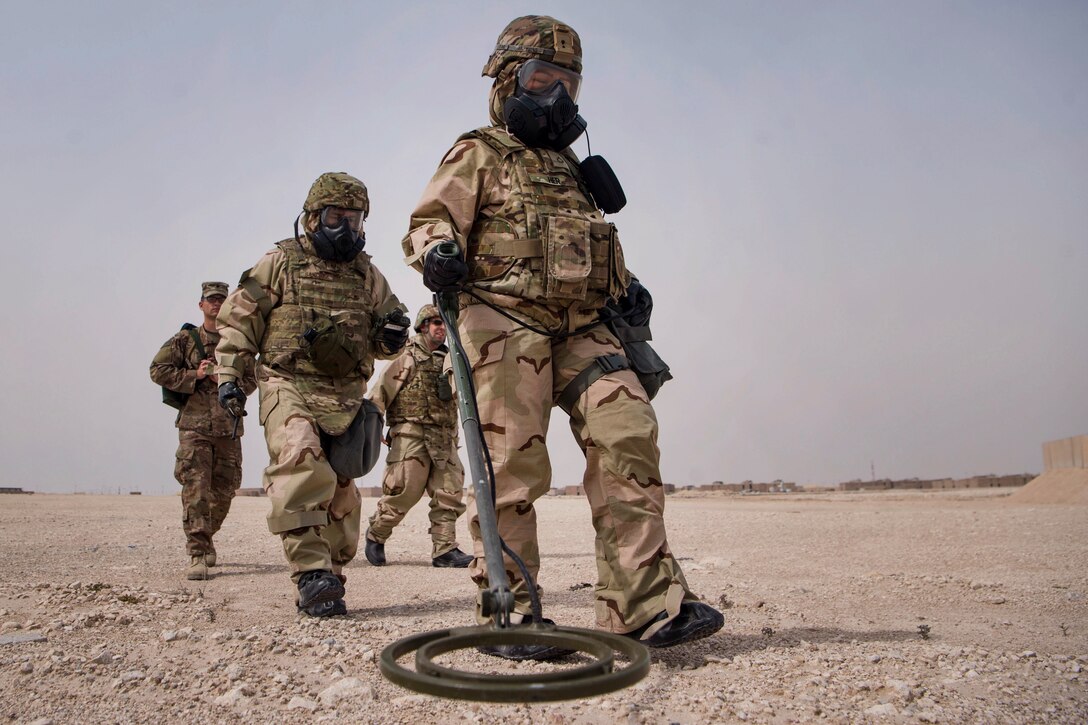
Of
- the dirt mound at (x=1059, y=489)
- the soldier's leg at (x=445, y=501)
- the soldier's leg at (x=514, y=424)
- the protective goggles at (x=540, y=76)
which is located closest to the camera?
the soldier's leg at (x=514, y=424)

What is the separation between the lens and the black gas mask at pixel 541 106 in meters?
4.09

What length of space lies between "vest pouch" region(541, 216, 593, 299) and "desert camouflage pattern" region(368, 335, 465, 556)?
4.82 meters

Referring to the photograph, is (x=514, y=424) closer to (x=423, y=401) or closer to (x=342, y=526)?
(x=342, y=526)

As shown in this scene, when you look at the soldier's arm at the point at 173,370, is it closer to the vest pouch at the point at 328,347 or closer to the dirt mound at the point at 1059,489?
the vest pouch at the point at 328,347

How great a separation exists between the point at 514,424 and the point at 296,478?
1905mm

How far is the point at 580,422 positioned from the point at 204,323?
551 centimetres

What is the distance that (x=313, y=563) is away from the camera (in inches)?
202

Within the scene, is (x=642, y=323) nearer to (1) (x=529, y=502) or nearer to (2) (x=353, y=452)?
(1) (x=529, y=502)

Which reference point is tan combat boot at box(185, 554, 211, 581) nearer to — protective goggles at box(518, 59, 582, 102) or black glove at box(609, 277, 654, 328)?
black glove at box(609, 277, 654, 328)

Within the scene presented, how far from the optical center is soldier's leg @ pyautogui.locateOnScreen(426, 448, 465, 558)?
830 cm

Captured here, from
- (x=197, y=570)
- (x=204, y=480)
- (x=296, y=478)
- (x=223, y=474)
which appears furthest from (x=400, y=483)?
(x=296, y=478)

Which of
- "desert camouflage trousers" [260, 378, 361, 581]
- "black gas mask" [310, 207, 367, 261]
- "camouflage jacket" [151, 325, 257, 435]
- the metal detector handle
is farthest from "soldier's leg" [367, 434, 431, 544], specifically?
the metal detector handle

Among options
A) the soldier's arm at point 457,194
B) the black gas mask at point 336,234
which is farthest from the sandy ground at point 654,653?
the black gas mask at point 336,234

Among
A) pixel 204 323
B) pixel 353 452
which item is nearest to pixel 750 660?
pixel 353 452
